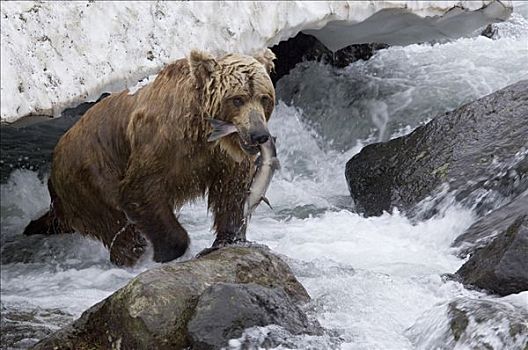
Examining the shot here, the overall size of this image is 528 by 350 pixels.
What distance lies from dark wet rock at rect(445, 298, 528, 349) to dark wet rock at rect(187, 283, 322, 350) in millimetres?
623

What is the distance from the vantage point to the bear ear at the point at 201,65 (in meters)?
5.65

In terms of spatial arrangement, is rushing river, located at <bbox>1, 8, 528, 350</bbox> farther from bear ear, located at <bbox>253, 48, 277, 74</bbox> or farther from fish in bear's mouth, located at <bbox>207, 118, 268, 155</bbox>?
bear ear, located at <bbox>253, 48, 277, 74</bbox>

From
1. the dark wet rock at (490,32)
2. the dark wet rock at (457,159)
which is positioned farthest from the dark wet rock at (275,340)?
the dark wet rock at (490,32)

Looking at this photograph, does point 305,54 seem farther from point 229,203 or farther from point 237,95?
point 237,95

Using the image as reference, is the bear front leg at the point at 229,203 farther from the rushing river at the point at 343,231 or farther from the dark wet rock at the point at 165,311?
the dark wet rock at the point at 165,311

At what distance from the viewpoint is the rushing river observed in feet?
15.3

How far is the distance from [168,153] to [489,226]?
1.96 meters

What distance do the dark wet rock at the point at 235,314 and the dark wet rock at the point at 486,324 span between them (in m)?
0.62

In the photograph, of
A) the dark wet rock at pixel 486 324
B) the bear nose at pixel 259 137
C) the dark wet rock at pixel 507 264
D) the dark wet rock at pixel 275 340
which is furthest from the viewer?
the bear nose at pixel 259 137

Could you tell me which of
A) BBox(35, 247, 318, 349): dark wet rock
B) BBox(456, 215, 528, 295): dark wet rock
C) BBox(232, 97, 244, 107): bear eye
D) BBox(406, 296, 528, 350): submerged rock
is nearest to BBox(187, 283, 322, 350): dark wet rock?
BBox(35, 247, 318, 349): dark wet rock

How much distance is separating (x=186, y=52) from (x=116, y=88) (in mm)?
709

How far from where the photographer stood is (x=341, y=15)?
793cm

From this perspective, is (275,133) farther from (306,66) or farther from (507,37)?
(507,37)

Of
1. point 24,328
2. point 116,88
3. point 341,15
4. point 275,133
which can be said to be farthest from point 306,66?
point 24,328
